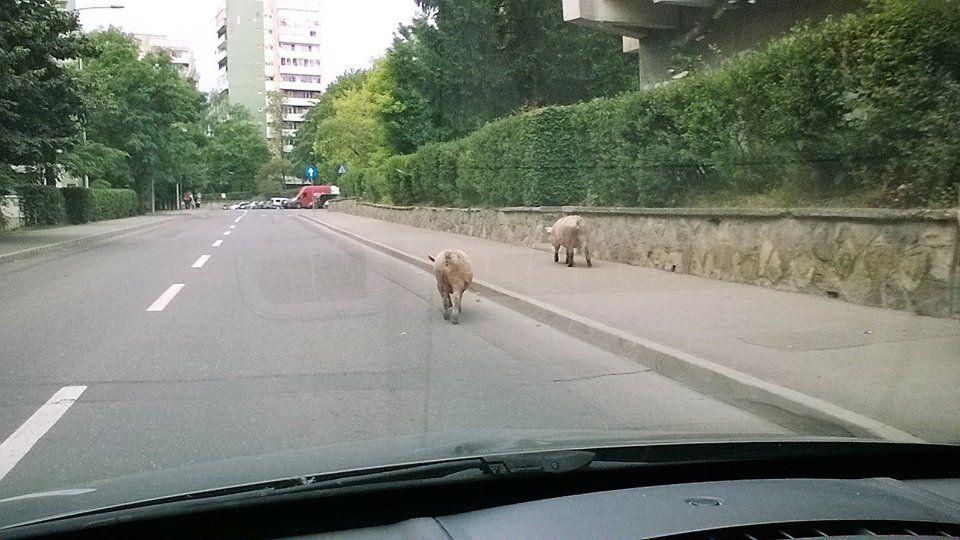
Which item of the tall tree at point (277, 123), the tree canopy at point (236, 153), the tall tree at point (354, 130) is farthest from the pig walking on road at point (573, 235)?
the tall tree at point (277, 123)

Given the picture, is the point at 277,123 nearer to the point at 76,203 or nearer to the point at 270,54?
the point at 270,54

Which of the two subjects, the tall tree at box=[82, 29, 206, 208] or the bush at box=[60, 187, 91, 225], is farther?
the tall tree at box=[82, 29, 206, 208]

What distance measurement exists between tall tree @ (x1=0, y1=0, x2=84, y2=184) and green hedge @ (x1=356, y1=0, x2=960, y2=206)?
13586 millimetres

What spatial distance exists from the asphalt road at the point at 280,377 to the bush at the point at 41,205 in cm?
1450

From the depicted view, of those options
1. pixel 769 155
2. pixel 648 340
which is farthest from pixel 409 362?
pixel 769 155

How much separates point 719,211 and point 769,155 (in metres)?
1.04

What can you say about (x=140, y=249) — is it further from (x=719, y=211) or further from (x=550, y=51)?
(x=719, y=211)

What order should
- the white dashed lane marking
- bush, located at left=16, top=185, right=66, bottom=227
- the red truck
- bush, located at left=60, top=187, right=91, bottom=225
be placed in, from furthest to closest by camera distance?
the red truck → bush, located at left=60, top=187, right=91, bottom=225 → bush, located at left=16, top=185, right=66, bottom=227 → the white dashed lane marking

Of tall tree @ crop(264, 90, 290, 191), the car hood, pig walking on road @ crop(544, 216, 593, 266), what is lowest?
the car hood

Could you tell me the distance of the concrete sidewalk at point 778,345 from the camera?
→ 239 inches

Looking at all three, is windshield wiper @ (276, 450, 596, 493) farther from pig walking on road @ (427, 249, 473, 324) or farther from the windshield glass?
pig walking on road @ (427, 249, 473, 324)

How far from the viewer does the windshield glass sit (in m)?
5.90

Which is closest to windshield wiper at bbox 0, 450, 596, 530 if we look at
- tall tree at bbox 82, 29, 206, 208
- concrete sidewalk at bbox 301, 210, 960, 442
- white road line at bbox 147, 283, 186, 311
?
concrete sidewalk at bbox 301, 210, 960, 442

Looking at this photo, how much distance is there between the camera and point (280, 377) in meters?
7.73
